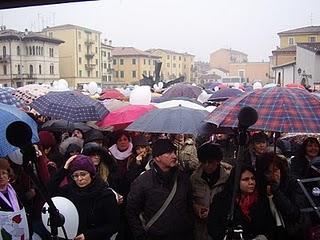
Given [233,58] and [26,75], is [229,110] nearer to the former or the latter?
[26,75]

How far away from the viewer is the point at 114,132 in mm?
5035

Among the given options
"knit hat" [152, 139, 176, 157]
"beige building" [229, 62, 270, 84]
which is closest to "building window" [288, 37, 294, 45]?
"beige building" [229, 62, 270, 84]

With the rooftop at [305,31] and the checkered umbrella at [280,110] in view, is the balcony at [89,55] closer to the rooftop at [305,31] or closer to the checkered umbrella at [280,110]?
the rooftop at [305,31]

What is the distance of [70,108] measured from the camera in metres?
5.13

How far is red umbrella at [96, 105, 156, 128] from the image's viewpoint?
16.4 feet

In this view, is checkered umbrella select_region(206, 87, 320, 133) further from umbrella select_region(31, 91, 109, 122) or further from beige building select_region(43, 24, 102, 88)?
beige building select_region(43, 24, 102, 88)

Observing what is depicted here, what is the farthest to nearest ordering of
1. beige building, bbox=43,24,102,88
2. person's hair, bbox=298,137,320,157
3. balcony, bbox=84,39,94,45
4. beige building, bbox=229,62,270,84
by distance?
beige building, bbox=229,62,270,84 → balcony, bbox=84,39,94,45 → beige building, bbox=43,24,102,88 → person's hair, bbox=298,137,320,157

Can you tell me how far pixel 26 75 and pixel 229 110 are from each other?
57.4m

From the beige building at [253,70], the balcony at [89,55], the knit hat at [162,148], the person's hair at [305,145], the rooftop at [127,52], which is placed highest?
the rooftop at [127,52]

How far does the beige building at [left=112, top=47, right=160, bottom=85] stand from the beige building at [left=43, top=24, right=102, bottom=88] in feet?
23.5

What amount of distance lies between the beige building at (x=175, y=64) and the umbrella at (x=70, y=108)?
3212 inches

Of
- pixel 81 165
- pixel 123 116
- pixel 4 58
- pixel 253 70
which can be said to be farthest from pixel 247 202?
pixel 253 70

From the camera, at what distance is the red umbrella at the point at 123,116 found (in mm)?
4992

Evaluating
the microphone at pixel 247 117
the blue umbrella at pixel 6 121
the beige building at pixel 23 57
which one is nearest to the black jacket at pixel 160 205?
the blue umbrella at pixel 6 121
